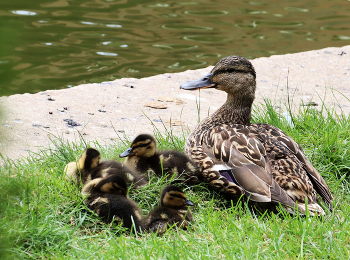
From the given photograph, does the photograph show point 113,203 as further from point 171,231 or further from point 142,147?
point 142,147

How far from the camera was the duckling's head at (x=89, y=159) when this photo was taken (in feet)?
11.4

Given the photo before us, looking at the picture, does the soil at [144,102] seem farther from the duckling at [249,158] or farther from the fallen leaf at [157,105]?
the duckling at [249,158]

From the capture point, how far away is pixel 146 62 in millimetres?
9664

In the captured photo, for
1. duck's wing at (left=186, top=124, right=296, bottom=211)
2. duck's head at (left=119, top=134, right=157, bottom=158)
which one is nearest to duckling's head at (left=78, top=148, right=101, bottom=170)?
duck's head at (left=119, top=134, right=157, bottom=158)

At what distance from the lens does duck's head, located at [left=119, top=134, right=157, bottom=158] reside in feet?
12.3

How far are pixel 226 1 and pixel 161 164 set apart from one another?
10.6 metres

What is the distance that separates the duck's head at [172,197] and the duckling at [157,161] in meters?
0.54

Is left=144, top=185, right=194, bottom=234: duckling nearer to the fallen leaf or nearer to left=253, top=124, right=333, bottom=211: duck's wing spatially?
left=253, top=124, right=333, bottom=211: duck's wing

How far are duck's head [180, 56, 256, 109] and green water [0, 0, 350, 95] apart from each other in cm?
455

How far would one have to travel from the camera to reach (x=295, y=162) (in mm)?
3580

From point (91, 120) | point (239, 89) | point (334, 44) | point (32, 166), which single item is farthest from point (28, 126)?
point (334, 44)

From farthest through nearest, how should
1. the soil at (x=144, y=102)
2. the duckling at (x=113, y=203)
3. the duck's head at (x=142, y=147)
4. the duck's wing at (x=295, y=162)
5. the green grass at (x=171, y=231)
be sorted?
the soil at (x=144, y=102) → the duck's head at (x=142, y=147) → the duck's wing at (x=295, y=162) → the duckling at (x=113, y=203) → the green grass at (x=171, y=231)

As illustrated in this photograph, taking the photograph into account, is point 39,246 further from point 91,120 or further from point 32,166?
point 91,120

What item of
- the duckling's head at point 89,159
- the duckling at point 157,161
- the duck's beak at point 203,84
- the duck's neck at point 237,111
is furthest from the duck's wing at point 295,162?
the duckling's head at point 89,159
